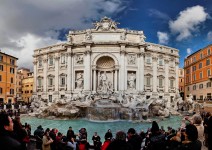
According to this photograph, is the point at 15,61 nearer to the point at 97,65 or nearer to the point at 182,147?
the point at 97,65

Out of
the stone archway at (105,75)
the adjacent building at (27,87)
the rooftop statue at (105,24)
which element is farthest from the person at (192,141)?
the adjacent building at (27,87)

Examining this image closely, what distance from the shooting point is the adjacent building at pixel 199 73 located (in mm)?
43822

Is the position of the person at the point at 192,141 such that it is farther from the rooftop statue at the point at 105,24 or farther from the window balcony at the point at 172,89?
the window balcony at the point at 172,89

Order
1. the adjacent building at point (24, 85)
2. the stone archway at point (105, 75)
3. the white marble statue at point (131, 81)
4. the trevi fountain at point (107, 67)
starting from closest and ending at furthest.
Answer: the trevi fountain at point (107, 67)
the stone archway at point (105, 75)
the white marble statue at point (131, 81)
the adjacent building at point (24, 85)

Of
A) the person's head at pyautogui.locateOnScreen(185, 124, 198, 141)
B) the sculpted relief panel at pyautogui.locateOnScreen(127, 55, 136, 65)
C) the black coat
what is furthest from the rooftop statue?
the black coat

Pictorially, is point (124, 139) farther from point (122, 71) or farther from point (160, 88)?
point (160, 88)

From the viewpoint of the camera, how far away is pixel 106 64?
41.4 m

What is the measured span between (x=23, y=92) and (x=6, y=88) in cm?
2544

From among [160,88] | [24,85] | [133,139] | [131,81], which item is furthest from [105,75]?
[24,85]

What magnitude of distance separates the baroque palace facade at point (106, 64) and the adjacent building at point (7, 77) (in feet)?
28.7

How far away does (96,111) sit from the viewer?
28.3 m

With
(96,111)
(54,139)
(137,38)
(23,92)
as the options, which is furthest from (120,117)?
(23,92)

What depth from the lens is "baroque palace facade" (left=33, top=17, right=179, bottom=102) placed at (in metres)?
39.5

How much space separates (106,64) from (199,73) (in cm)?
1917
